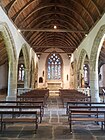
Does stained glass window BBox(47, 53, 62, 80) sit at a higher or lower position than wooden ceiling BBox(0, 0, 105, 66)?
lower

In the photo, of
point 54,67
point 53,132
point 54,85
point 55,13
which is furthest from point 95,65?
point 54,67

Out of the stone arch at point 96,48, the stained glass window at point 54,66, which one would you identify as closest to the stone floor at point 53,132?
the stone arch at point 96,48

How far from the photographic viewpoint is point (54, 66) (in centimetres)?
2283

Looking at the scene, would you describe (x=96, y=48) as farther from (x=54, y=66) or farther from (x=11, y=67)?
(x=54, y=66)

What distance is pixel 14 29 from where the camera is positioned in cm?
948

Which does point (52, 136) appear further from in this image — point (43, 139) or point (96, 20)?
point (96, 20)

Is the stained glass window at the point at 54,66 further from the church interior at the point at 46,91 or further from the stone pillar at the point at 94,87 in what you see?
the stone pillar at the point at 94,87

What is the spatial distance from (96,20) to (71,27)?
3858 millimetres

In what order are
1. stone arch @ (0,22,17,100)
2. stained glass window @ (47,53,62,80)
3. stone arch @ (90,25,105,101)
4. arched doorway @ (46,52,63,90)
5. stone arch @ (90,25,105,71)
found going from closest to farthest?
stone arch @ (90,25,105,71)
stone arch @ (0,22,17,100)
stone arch @ (90,25,105,101)
arched doorway @ (46,52,63,90)
stained glass window @ (47,53,62,80)

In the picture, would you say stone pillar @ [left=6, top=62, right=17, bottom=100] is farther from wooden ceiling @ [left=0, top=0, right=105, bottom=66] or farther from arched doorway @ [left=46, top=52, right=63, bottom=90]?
arched doorway @ [left=46, top=52, right=63, bottom=90]

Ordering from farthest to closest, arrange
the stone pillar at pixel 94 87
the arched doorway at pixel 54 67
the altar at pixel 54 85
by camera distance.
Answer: the arched doorway at pixel 54 67 → the altar at pixel 54 85 → the stone pillar at pixel 94 87

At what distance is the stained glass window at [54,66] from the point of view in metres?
22.7

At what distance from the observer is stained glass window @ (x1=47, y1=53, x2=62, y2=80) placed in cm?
2266

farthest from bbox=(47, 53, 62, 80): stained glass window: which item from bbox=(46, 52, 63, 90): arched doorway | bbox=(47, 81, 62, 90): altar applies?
bbox=(47, 81, 62, 90): altar
